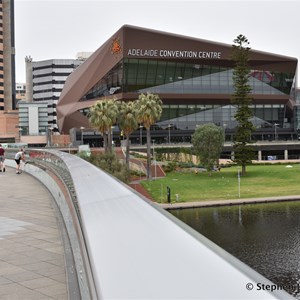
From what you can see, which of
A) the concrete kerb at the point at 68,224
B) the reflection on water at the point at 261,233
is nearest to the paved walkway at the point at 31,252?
the concrete kerb at the point at 68,224

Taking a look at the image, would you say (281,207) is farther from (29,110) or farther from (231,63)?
(29,110)

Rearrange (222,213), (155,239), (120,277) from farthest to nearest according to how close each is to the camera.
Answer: (222,213)
(155,239)
(120,277)

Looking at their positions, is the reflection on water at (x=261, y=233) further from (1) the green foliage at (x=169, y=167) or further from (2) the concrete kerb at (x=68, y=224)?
(1) the green foliage at (x=169, y=167)

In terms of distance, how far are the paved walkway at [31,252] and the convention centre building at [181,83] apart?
10114 cm

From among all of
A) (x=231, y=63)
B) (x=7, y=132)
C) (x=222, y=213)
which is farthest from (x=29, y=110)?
(x=222, y=213)

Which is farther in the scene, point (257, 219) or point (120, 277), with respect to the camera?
point (257, 219)

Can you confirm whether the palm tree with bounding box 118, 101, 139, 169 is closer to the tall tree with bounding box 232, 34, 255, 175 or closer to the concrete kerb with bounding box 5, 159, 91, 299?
the tall tree with bounding box 232, 34, 255, 175

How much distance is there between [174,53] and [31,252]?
112m

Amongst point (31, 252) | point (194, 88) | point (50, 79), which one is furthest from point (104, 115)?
point (50, 79)

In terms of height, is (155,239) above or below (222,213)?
above

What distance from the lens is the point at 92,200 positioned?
18.6 ft

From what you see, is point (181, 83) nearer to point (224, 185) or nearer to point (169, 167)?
point (169, 167)

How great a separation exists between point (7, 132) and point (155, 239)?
6524 inches

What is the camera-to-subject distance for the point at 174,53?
380 ft
